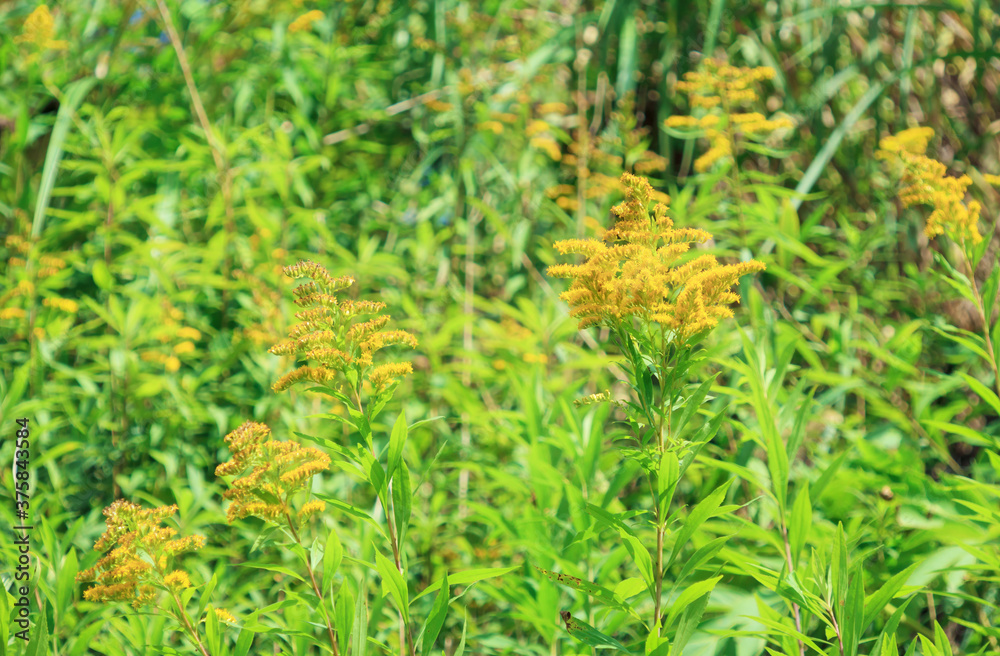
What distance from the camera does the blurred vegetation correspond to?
1002 mm

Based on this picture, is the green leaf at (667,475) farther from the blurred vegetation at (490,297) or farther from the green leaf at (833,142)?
the green leaf at (833,142)

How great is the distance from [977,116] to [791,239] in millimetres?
1109

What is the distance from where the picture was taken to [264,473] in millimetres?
714

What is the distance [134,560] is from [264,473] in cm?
15

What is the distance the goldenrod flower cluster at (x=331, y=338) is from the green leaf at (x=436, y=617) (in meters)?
0.20

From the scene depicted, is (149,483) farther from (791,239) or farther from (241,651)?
(791,239)

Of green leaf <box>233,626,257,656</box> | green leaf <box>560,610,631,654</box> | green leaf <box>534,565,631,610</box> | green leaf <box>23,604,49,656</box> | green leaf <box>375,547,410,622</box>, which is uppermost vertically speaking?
green leaf <box>375,547,410,622</box>

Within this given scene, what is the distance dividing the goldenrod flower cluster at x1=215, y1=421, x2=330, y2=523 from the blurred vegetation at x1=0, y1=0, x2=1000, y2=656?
2.4 inches

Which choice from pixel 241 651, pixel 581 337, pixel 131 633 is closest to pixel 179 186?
pixel 581 337

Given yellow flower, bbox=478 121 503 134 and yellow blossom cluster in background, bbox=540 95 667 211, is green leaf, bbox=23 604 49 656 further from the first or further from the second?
yellow flower, bbox=478 121 503 134

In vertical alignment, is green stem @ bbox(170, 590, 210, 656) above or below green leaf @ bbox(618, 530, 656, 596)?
below

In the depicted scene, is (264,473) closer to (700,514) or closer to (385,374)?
(385,374)

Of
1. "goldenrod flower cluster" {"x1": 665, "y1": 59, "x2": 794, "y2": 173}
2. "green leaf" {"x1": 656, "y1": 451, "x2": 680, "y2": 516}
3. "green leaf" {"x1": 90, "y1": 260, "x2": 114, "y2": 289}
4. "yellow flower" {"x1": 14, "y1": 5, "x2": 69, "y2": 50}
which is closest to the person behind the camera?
"green leaf" {"x1": 656, "y1": 451, "x2": 680, "y2": 516}

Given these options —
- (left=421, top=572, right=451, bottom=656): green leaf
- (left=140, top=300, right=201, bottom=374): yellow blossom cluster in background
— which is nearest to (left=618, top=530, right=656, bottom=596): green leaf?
(left=421, top=572, right=451, bottom=656): green leaf
